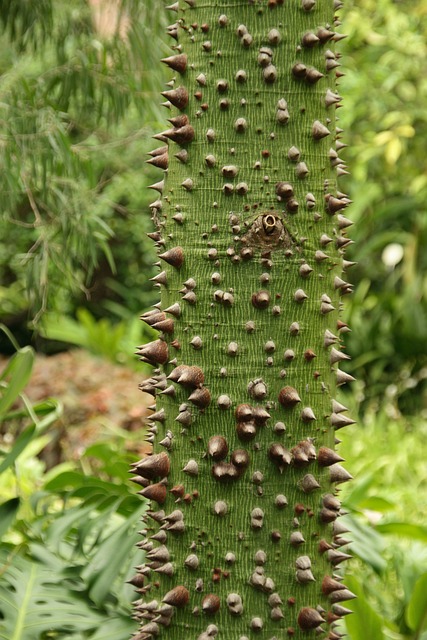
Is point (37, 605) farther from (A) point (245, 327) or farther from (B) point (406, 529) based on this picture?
(B) point (406, 529)

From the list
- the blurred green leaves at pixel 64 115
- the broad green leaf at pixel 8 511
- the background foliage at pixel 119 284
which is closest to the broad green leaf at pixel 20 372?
the background foliage at pixel 119 284

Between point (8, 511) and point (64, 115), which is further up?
point (64, 115)

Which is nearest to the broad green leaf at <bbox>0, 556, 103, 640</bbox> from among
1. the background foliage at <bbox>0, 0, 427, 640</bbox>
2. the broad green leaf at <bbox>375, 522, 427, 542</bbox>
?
the background foliage at <bbox>0, 0, 427, 640</bbox>

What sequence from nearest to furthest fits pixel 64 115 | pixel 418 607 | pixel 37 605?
pixel 37 605
pixel 418 607
pixel 64 115

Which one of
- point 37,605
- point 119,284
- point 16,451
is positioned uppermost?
point 16,451

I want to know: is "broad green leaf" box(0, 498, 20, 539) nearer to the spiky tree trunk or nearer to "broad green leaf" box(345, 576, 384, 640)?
the spiky tree trunk

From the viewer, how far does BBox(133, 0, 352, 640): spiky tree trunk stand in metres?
1.57

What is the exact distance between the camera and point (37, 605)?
2098mm

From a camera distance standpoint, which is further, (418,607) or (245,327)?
(418,607)

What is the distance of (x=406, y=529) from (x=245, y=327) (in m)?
1.40

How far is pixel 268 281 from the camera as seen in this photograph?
158 cm

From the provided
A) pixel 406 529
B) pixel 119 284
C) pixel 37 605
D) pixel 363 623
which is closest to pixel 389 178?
pixel 119 284

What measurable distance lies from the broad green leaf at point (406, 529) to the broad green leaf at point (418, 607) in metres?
0.33

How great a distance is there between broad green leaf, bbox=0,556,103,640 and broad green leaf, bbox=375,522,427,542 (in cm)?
101
